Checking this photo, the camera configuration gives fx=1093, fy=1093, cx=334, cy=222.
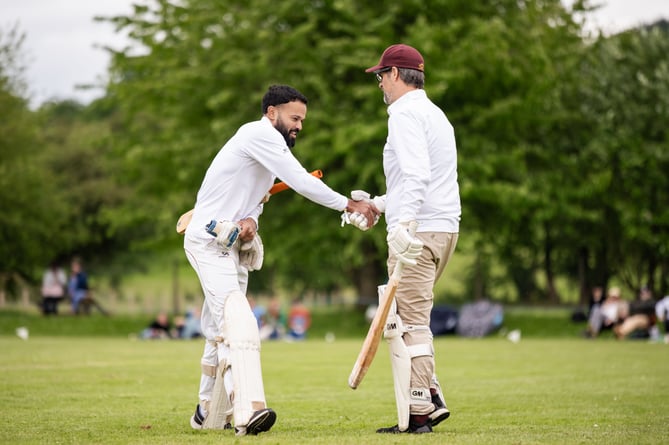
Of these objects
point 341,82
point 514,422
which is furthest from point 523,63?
point 514,422

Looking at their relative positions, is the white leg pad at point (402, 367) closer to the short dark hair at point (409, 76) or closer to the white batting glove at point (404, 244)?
the white batting glove at point (404, 244)

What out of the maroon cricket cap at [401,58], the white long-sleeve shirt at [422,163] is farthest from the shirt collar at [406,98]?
the maroon cricket cap at [401,58]

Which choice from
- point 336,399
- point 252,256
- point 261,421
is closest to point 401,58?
point 252,256

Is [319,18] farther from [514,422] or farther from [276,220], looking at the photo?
[514,422]

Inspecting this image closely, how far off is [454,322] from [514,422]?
2551cm

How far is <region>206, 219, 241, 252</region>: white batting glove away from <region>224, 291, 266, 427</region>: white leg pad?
418mm

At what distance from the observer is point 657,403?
36.4ft

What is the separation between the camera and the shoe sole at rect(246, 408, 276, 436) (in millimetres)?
8000

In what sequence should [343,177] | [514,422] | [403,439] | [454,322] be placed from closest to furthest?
[403,439] < [514,422] < [343,177] < [454,322]

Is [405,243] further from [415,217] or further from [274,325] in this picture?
[274,325]

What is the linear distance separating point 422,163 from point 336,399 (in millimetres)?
4510

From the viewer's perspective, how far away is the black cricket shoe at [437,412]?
8.43 m

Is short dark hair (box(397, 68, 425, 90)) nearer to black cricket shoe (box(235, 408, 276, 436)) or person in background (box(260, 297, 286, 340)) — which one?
black cricket shoe (box(235, 408, 276, 436))

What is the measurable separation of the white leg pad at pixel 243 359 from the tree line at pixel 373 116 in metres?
22.4
